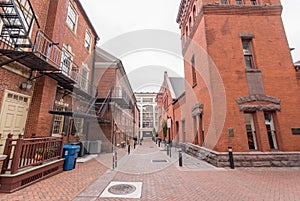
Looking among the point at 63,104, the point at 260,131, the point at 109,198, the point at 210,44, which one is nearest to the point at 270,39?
the point at 210,44

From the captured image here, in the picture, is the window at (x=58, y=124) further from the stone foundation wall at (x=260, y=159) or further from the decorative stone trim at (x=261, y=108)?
the decorative stone trim at (x=261, y=108)

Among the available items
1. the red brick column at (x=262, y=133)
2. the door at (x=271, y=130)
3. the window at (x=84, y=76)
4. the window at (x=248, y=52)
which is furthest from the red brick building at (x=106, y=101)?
the door at (x=271, y=130)

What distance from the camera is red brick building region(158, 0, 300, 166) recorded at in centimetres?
778

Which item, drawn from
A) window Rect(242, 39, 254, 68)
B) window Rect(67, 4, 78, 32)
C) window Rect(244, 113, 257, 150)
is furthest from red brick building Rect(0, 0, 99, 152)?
window Rect(242, 39, 254, 68)

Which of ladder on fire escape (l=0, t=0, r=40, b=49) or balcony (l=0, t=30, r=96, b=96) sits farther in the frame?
balcony (l=0, t=30, r=96, b=96)

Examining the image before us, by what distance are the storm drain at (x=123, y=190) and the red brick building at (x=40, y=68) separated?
4.13 m

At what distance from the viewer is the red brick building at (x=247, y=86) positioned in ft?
25.5

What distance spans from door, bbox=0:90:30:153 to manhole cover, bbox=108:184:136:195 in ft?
17.8

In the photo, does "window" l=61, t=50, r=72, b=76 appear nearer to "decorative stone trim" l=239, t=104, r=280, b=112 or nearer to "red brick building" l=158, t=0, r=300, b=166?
"red brick building" l=158, t=0, r=300, b=166

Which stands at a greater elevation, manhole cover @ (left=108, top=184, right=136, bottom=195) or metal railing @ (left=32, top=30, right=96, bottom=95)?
metal railing @ (left=32, top=30, right=96, bottom=95)

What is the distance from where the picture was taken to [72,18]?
11.4 meters

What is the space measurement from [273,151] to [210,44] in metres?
7.12

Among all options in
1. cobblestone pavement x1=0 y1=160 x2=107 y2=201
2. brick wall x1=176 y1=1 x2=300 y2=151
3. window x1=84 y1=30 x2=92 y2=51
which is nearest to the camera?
cobblestone pavement x1=0 y1=160 x2=107 y2=201

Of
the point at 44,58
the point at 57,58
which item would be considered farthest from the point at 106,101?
the point at 44,58
